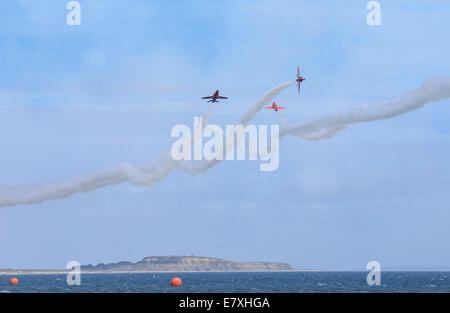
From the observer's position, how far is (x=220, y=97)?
397 ft
